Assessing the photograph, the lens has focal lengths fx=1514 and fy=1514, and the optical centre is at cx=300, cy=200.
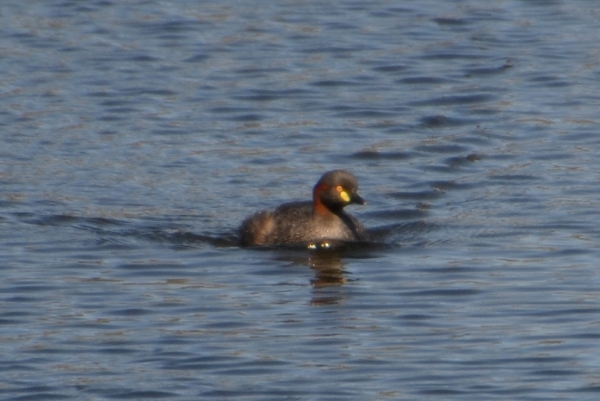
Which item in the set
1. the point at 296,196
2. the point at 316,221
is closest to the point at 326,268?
the point at 316,221

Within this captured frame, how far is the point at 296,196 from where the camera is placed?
53.5 ft

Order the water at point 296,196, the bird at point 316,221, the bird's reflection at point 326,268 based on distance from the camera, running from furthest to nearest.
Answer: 1. the bird at point 316,221
2. the bird's reflection at point 326,268
3. the water at point 296,196

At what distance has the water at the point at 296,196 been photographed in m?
10.5

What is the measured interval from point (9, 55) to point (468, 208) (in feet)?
30.9

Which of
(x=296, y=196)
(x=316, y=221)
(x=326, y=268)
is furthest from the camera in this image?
(x=296, y=196)

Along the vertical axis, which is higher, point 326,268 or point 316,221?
point 316,221

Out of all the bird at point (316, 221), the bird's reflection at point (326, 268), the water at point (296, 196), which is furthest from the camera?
the bird at point (316, 221)

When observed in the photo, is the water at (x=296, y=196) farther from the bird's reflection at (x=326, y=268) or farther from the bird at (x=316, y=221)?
the bird at (x=316, y=221)

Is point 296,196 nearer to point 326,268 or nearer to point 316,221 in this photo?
point 316,221

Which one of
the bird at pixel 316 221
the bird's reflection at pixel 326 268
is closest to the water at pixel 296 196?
the bird's reflection at pixel 326 268

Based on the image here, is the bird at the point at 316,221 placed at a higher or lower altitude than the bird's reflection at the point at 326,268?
higher

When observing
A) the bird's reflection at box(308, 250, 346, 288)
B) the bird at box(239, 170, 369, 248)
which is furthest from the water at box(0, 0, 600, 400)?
the bird at box(239, 170, 369, 248)

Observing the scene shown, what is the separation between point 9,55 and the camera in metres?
22.3

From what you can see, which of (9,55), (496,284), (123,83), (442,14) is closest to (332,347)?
A: (496,284)
